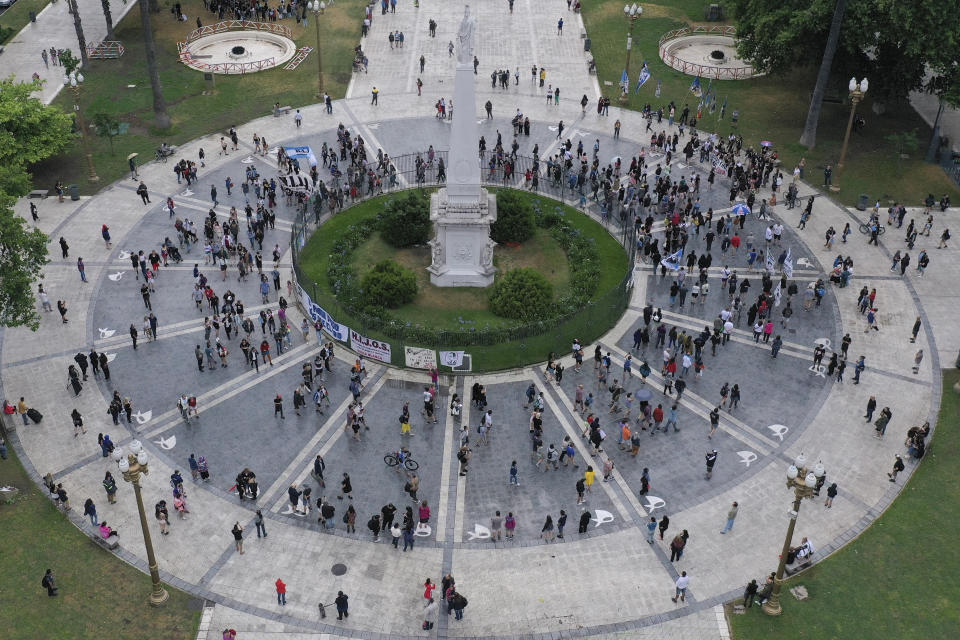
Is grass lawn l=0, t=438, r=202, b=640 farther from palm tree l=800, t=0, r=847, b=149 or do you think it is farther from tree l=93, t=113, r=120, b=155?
palm tree l=800, t=0, r=847, b=149

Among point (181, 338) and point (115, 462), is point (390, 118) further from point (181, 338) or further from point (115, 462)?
point (115, 462)

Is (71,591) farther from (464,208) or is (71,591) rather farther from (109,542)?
(464,208)

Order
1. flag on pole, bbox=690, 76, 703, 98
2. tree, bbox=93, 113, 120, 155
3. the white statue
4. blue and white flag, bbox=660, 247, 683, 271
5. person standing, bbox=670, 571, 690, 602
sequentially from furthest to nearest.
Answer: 1. flag on pole, bbox=690, 76, 703, 98
2. tree, bbox=93, 113, 120, 155
3. blue and white flag, bbox=660, 247, 683, 271
4. the white statue
5. person standing, bbox=670, 571, 690, 602

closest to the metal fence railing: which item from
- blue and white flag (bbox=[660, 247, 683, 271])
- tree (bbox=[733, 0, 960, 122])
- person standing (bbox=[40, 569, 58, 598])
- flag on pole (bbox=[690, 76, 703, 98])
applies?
blue and white flag (bbox=[660, 247, 683, 271])

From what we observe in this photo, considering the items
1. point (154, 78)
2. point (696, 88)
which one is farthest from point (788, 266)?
point (154, 78)

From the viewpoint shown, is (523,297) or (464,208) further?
(464,208)

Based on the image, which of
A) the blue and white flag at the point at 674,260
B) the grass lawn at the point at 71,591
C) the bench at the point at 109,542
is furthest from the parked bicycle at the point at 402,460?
the blue and white flag at the point at 674,260
